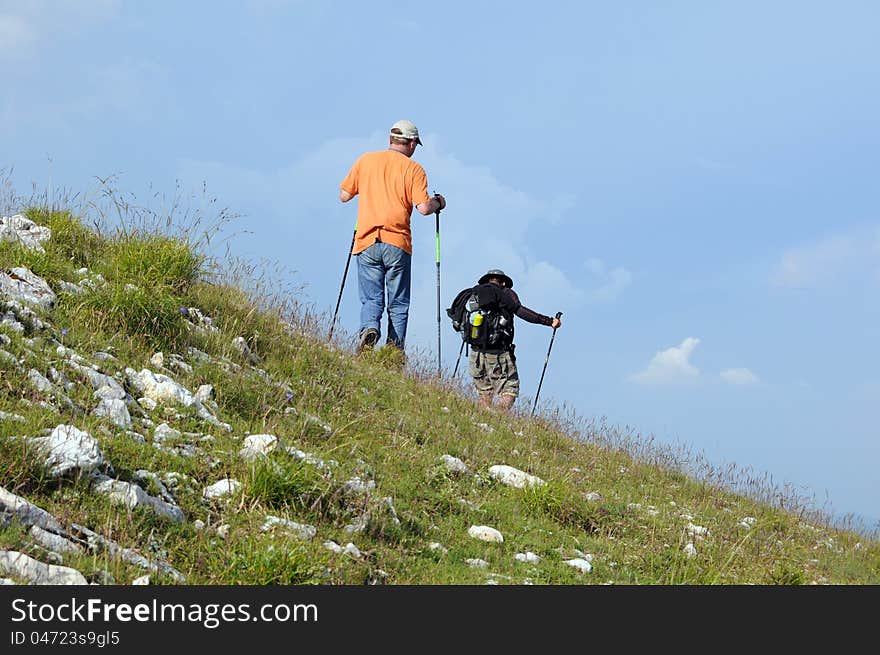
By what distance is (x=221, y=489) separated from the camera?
5516mm

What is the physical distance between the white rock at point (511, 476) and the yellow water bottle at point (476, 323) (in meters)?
5.06

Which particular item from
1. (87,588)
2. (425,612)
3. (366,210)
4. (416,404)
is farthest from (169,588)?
(366,210)

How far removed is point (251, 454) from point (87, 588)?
202 centimetres

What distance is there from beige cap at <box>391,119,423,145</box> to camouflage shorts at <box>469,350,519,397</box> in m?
3.57

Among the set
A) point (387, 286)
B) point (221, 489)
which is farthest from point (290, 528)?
point (387, 286)

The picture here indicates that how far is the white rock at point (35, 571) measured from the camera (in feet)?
13.4

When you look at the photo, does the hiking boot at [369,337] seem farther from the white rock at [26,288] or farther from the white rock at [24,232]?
the white rock at [26,288]

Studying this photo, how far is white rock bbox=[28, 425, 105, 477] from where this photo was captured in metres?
4.99

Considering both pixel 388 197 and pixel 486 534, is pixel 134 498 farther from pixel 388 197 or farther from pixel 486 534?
pixel 388 197

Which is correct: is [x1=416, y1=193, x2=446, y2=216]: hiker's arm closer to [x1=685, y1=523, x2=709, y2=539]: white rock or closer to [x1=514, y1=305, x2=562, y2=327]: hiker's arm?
[x1=514, y1=305, x2=562, y2=327]: hiker's arm

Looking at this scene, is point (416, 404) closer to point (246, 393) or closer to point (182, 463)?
point (246, 393)

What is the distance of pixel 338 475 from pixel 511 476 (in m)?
2.16

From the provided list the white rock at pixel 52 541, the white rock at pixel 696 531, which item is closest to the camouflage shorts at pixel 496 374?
the white rock at pixel 696 531

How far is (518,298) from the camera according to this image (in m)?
13.2
